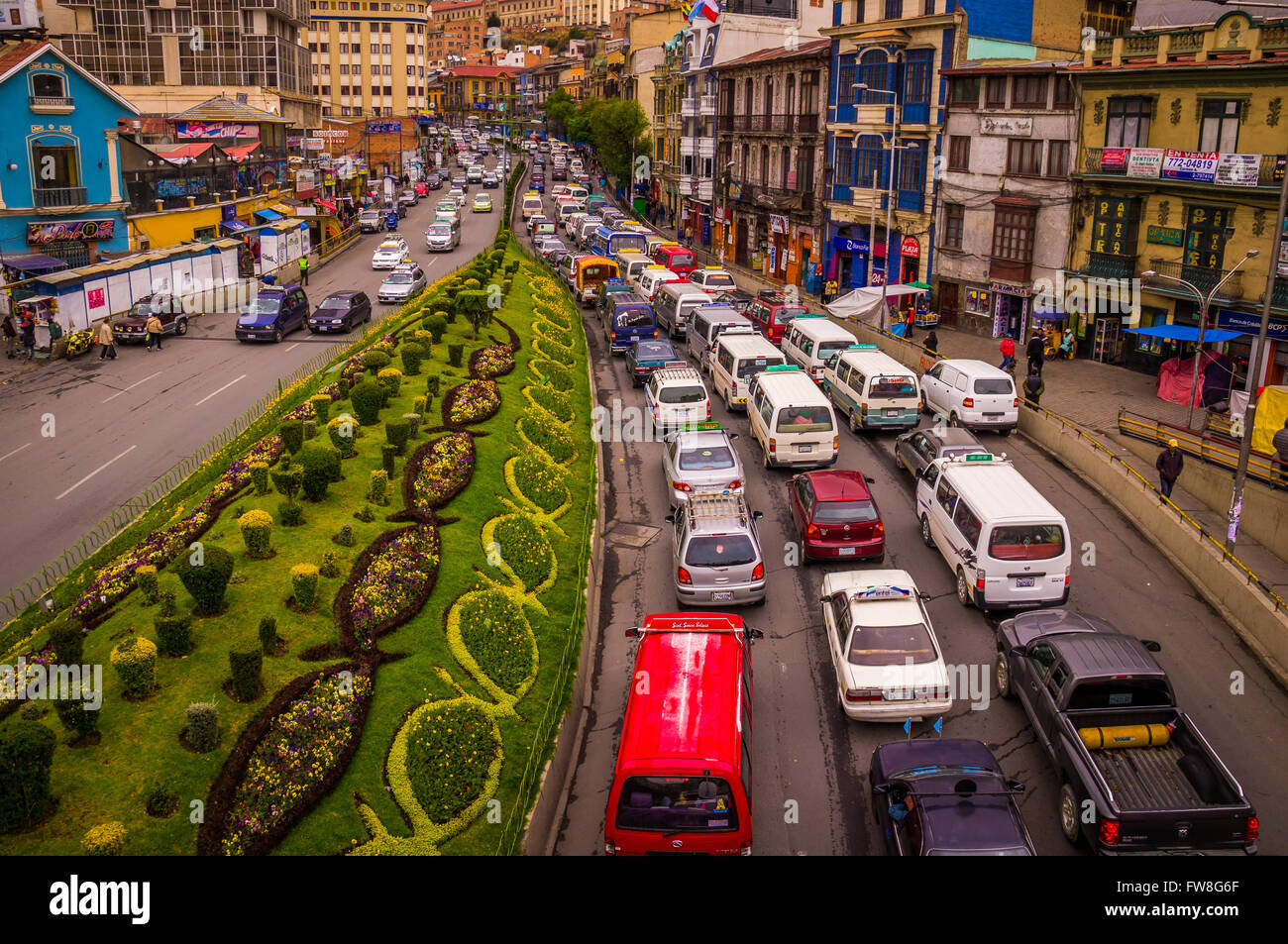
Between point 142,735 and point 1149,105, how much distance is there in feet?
119

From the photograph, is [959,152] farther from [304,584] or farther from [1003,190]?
[304,584]

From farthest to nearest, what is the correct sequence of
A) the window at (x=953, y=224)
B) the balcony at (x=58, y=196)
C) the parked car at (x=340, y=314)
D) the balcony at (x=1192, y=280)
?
the balcony at (x=58, y=196) < the window at (x=953, y=224) < the parked car at (x=340, y=314) < the balcony at (x=1192, y=280)

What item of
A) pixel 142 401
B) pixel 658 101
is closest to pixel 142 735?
pixel 142 401

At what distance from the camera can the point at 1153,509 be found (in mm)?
22984

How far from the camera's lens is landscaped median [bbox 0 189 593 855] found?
39.4 feet

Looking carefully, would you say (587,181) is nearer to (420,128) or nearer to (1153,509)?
(420,128)

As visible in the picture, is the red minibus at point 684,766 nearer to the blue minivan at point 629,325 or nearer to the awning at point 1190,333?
the awning at point 1190,333

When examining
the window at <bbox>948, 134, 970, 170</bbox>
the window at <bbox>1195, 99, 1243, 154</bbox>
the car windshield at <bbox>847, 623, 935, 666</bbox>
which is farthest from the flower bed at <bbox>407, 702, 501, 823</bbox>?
the window at <bbox>948, 134, 970, 170</bbox>

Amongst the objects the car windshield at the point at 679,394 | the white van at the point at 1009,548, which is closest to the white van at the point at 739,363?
the car windshield at the point at 679,394

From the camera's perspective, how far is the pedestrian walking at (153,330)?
4103 cm

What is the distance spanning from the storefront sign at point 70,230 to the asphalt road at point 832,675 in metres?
32.9

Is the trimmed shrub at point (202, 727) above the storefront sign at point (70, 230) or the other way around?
the other way around

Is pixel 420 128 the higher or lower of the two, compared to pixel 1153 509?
higher

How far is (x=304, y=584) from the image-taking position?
52.3 feet
